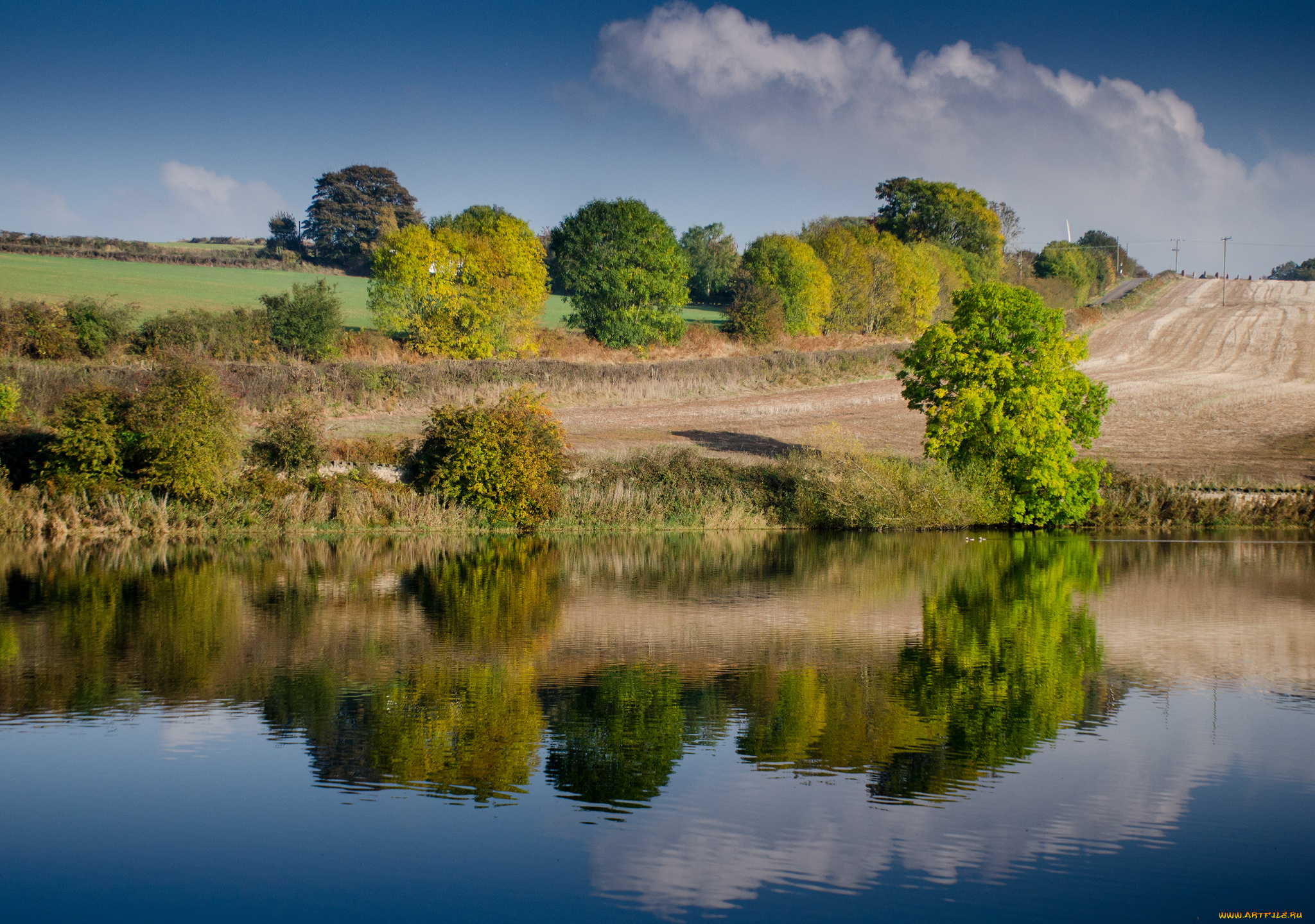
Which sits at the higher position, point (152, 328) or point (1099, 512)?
point (152, 328)

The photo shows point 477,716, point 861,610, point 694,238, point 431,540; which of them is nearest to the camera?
point 477,716

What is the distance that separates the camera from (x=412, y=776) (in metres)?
9.35

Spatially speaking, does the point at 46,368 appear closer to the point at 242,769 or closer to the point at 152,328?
the point at 152,328

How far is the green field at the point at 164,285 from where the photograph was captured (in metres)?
64.5

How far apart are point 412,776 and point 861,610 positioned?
1091 cm

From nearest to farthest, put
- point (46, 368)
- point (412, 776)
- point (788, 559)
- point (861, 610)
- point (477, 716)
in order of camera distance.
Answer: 1. point (412, 776)
2. point (477, 716)
3. point (861, 610)
4. point (788, 559)
5. point (46, 368)

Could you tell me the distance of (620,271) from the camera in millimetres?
64938

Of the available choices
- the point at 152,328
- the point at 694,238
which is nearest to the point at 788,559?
the point at 152,328

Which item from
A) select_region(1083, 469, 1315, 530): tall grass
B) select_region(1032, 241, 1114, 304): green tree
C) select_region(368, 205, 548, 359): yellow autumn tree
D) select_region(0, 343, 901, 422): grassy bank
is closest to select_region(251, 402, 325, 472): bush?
select_region(0, 343, 901, 422): grassy bank

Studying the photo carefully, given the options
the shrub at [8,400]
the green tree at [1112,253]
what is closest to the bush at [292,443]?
the shrub at [8,400]

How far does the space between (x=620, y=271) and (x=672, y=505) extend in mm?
33713

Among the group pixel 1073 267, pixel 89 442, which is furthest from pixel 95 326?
pixel 1073 267

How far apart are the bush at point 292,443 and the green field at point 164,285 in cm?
2747

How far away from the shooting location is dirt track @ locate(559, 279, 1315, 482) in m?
42.6
